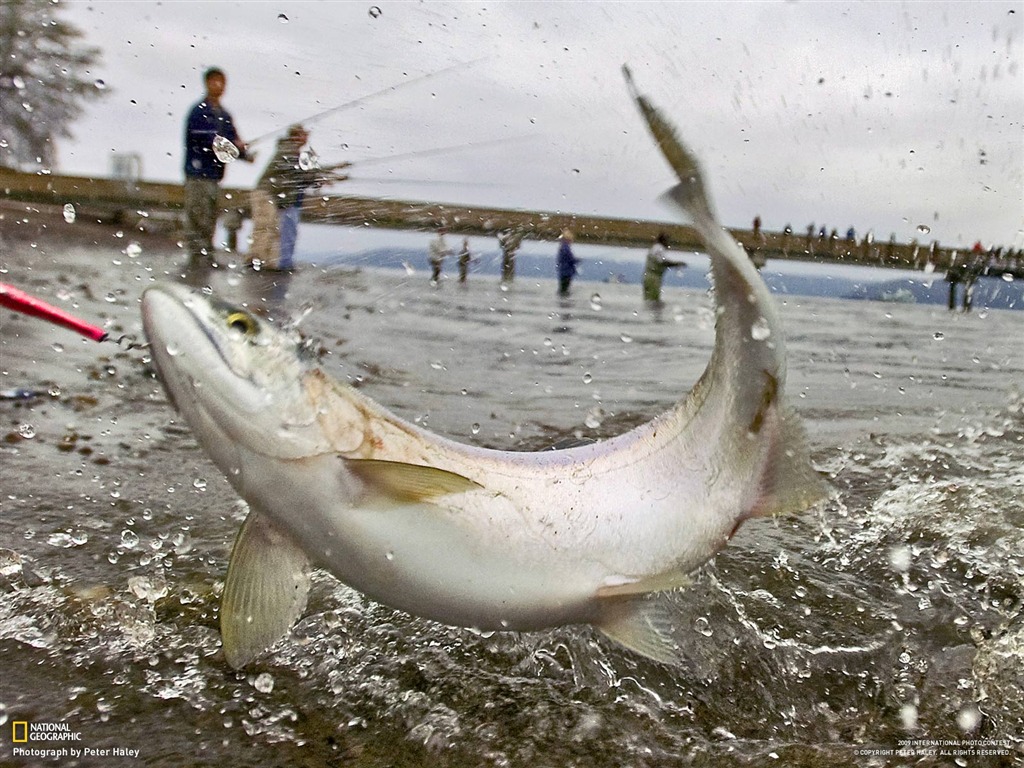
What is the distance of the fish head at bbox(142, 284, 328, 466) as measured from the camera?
5.41 feet

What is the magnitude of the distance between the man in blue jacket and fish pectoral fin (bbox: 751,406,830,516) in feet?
7.59

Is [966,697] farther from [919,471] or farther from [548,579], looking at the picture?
[919,471]

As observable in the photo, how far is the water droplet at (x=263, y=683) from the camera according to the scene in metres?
2.16

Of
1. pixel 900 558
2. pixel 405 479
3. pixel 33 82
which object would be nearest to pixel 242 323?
pixel 405 479

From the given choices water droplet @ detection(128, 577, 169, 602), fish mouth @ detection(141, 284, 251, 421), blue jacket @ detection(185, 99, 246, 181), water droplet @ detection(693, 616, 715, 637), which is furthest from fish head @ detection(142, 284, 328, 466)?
blue jacket @ detection(185, 99, 246, 181)

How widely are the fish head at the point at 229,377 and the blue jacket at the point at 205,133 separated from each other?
85.9 inches

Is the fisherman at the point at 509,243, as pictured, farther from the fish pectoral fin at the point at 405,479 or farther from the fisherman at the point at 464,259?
the fish pectoral fin at the point at 405,479

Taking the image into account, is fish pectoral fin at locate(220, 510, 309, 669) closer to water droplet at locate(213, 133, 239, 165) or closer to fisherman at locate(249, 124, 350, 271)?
fisherman at locate(249, 124, 350, 271)

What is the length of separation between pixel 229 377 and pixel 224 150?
216cm

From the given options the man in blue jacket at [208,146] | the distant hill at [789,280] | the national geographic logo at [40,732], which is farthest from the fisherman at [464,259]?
the national geographic logo at [40,732]

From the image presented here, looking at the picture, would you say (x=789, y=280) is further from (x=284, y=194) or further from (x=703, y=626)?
(x=284, y=194)

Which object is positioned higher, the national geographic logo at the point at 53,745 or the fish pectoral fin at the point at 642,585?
the fish pectoral fin at the point at 642,585

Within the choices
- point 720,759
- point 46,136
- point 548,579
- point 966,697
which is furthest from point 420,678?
point 46,136

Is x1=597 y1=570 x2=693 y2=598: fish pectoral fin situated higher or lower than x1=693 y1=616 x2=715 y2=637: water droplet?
higher
